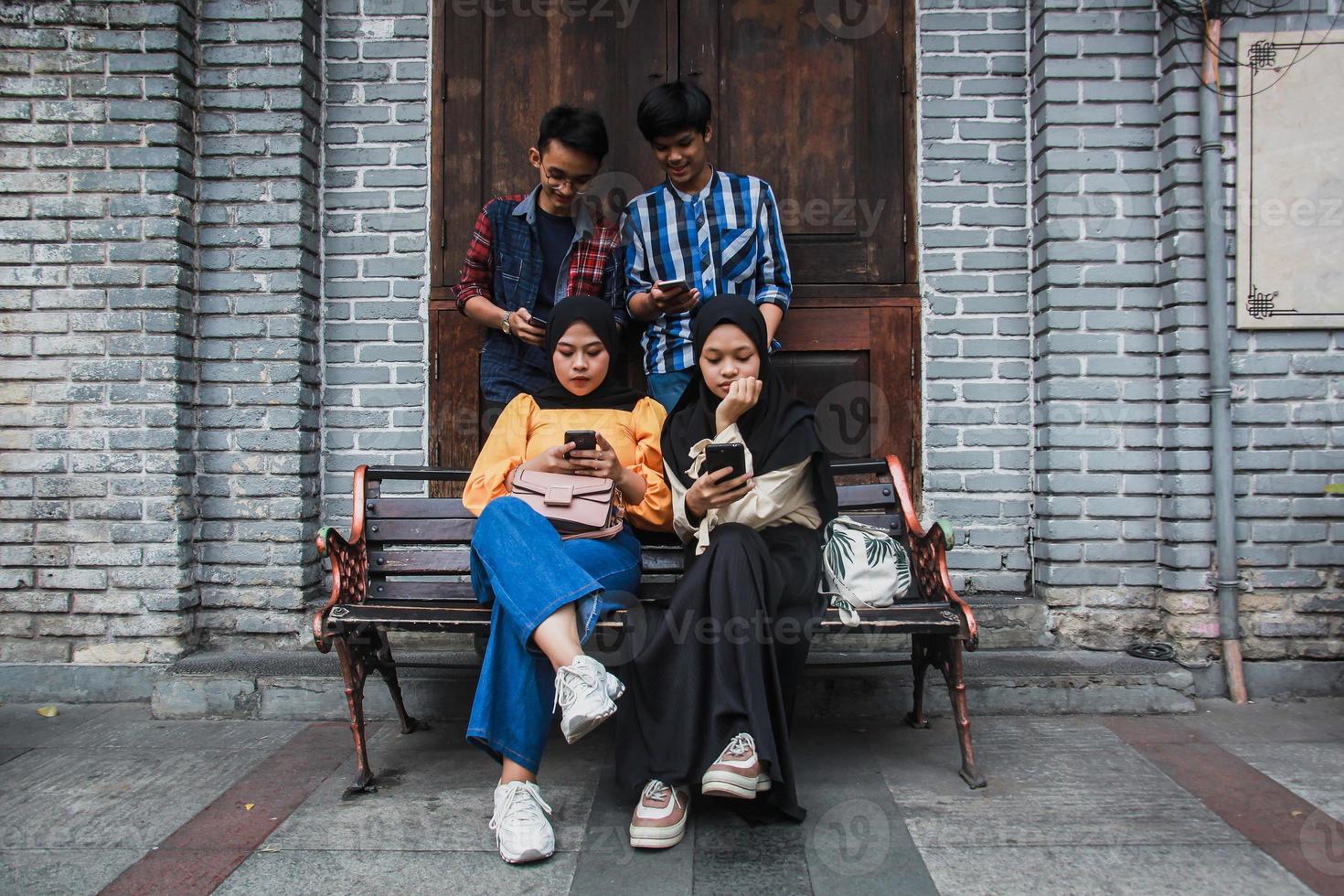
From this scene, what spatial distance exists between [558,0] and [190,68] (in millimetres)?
1623

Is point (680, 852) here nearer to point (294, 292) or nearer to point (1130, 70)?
point (294, 292)

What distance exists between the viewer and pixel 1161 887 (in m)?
2.17

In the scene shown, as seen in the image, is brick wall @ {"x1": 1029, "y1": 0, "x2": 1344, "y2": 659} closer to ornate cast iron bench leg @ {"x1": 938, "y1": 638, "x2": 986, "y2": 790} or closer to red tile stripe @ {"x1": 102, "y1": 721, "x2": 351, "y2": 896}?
ornate cast iron bench leg @ {"x1": 938, "y1": 638, "x2": 986, "y2": 790}

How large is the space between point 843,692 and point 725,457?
1.31m

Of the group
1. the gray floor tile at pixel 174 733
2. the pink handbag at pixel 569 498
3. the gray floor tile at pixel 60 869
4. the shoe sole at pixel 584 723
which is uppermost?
the pink handbag at pixel 569 498

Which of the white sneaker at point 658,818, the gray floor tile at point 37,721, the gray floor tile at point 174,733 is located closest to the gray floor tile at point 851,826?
the white sneaker at point 658,818

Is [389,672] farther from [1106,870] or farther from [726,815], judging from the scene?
[1106,870]

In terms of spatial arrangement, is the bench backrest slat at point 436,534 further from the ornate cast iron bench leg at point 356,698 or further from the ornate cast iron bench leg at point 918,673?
the ornate cast iron bench leg at point 356,698

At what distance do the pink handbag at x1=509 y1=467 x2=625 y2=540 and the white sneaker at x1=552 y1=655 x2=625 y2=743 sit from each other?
50 centimetres

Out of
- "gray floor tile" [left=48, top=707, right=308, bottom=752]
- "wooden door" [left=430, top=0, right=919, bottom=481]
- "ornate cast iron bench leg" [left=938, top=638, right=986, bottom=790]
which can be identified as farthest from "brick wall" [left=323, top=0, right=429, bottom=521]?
"ornate cast iron bench leg" [left=938, top=638, right=986, bottom=790]

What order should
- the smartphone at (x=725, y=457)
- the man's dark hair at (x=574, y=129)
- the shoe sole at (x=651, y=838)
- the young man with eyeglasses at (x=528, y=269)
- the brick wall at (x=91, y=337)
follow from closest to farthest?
the shoe sole at (x=651, y=838), the smartphone at (x=725, y=457), the man's dark hair at (x=574, y=129), the young man with eyeglasses at (x=528, y=269), the brick wall at (x=91, y=337)

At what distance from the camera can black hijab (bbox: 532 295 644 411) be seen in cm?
316

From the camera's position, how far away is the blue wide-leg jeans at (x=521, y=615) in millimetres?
2559

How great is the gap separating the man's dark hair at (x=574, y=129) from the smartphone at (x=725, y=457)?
1.43 metres
